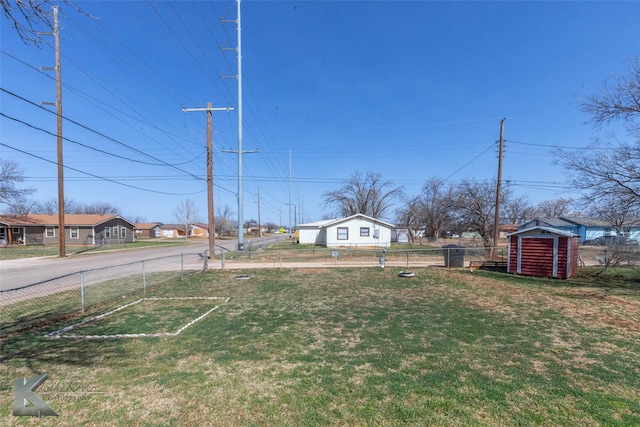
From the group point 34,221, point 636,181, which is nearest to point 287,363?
point 636,181

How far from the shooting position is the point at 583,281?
12.8 m

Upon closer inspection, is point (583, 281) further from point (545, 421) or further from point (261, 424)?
point (261, 424)

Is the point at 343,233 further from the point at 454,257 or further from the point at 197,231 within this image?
the point at 197,231

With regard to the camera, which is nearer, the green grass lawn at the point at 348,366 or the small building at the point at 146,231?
the green grass lawn at the point at 348,366

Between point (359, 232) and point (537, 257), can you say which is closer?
point (537, 257)

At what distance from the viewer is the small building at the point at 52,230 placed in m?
35.1

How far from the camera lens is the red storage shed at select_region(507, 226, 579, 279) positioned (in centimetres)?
1363

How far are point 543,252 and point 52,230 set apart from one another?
4855cm

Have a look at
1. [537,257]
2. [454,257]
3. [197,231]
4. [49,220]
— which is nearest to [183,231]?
[197,231]

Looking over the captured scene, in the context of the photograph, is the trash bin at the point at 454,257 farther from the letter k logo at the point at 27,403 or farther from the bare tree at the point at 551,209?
the bare tree at the point at 551,209

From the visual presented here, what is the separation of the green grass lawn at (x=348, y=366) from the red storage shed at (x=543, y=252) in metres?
5.95

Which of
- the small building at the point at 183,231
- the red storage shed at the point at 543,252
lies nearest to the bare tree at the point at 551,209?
the red storage shed at the point at 543,252

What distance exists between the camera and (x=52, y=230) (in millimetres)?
36906

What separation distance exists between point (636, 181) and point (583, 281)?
4.40 meters
